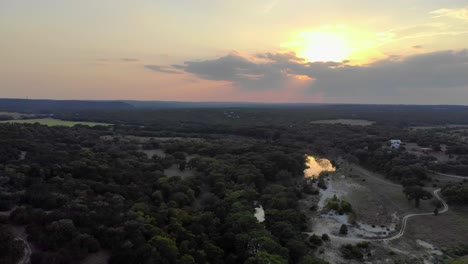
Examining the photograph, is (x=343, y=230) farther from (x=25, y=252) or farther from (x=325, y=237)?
(x=25, y=252)

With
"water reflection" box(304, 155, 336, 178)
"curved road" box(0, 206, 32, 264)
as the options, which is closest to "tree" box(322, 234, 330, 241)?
"curved road" box(0, 206, 32, 264)

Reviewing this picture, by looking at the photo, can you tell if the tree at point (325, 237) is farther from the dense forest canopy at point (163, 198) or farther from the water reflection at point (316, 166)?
the water reflection at point (316, 166)

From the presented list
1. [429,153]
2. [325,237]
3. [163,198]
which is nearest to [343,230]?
[325,237]

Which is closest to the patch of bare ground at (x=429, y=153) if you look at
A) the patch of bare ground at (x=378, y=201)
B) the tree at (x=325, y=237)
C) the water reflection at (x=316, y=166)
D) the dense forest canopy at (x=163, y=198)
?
the dense forest canopy at (x=163, y=198)

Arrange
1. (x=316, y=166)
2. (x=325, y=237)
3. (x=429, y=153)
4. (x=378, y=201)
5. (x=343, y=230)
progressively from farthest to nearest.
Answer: (x=316, y=166) < (x=429, y=153) < (x=378, y=201) < (x=343, y=230) < (x=325, y=237)

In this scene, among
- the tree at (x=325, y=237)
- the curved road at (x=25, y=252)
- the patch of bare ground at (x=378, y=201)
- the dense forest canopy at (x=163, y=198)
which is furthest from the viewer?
the patch of bare ground at (x=378, y=201)

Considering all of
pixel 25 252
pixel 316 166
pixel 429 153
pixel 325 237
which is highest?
pixel 25 252

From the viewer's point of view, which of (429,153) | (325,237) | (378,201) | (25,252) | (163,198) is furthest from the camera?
(429,153)

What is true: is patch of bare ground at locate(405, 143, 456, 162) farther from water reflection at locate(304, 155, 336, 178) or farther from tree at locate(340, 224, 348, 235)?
tree at locate(340, 224, 348, 235)

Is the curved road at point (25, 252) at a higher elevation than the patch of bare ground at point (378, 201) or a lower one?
higher
